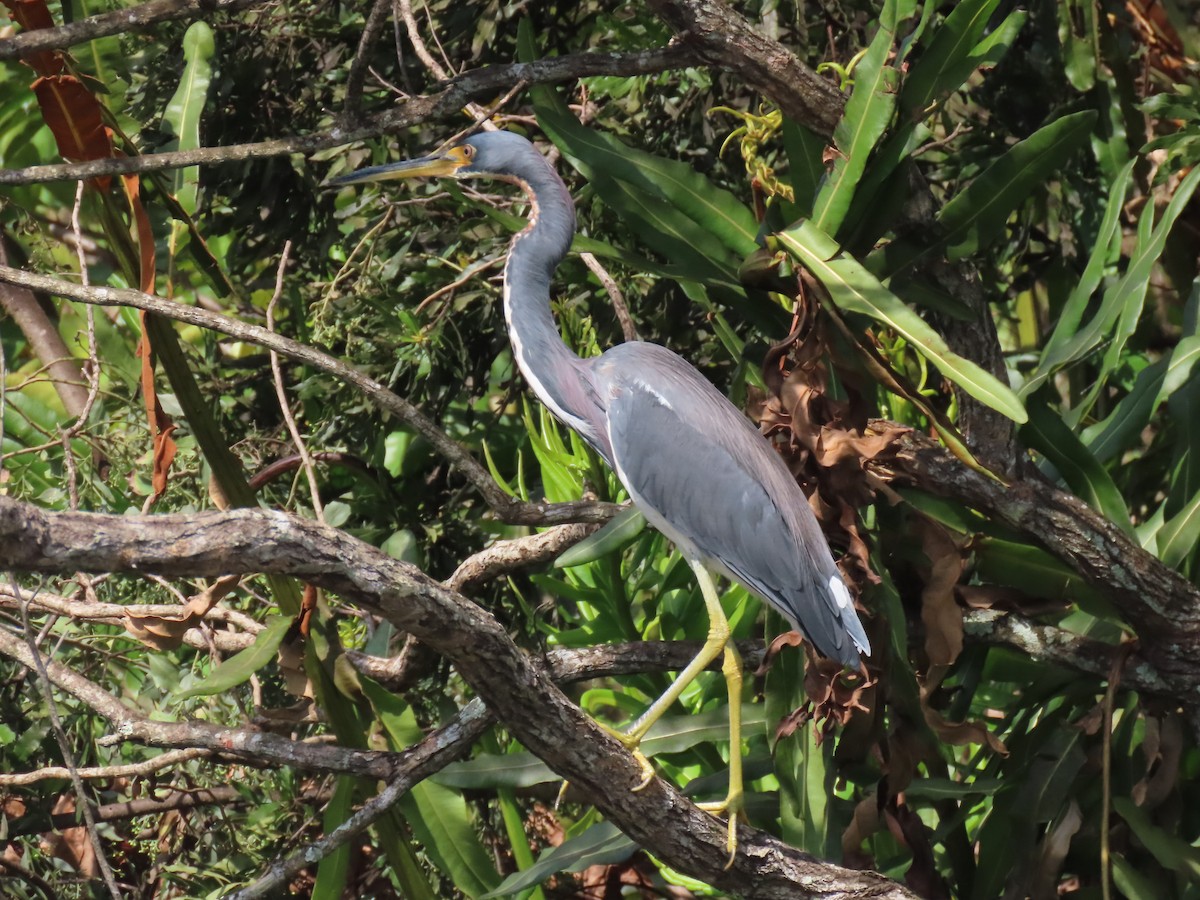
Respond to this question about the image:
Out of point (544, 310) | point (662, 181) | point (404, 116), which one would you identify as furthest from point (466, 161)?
point (404, 116)

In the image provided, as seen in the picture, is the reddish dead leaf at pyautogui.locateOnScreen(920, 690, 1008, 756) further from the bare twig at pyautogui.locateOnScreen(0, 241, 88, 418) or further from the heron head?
the bare twig at pyautogui.locateOnScreen(0, 241, 88, 418)

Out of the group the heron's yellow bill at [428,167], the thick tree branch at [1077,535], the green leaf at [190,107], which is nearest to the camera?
the thick tree branch at [1077,535]

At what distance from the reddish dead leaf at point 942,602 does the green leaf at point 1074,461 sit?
0.33m

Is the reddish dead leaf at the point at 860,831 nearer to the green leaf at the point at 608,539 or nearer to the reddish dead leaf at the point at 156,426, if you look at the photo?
the green leaf at the point at 608,539

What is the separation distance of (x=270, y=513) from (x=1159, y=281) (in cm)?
347

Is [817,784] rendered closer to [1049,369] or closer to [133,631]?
[1049,369]

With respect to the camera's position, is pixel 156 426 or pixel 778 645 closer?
pixel 156 426

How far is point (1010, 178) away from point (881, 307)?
511 mm

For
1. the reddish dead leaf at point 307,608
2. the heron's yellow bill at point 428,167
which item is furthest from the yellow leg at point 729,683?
the heron's yellow bill at point 428,167

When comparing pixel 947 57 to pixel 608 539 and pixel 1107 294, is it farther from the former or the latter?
pixel 608 539

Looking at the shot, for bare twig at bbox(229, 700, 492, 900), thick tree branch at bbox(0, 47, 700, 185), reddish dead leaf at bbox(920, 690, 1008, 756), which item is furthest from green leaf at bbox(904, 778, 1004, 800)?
thick tree branch at bbox(0, 47, 700, 185)

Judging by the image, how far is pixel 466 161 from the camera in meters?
2.96

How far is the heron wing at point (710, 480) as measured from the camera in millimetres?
2537

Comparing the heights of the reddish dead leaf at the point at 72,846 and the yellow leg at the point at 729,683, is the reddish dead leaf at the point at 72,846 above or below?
below
